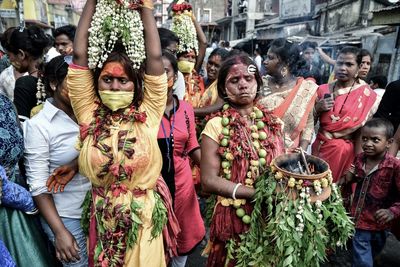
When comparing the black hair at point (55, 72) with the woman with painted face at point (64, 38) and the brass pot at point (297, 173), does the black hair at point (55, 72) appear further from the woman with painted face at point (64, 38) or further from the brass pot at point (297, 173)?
the woman with painted face at point (64, 38)

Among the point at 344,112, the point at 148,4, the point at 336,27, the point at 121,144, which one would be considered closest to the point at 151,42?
the point at 148,4

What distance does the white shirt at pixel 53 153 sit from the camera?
2.04 meters

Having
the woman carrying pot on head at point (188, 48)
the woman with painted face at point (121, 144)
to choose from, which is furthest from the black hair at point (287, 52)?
the woman with painted face at point (121, 144)

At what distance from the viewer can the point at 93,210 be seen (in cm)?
207

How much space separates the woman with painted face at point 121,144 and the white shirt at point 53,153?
14 centimetres

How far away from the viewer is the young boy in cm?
314

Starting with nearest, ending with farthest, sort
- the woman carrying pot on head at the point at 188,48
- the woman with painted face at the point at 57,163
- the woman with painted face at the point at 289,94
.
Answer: the woman with painted face at the point at 57,163, the woman with painted face at the point at 289,94, the woman carrying pot on head at the point at 188,48

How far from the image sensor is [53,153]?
212cm

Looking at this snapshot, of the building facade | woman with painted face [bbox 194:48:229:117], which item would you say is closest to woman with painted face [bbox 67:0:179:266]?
woman with painted face [bbox 194:48:229:117]

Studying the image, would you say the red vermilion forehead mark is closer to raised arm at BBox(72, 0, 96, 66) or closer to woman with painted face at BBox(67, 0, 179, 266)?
woman with painted face at BBox(67, 0, 179, 266)

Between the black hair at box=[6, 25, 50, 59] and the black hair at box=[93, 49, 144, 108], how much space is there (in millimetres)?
2076

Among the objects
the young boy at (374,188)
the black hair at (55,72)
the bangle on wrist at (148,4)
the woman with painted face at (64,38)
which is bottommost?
the young boy at (374,188)

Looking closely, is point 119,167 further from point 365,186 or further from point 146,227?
point 365,186

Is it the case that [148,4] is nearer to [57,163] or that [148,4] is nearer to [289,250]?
[57,163]
